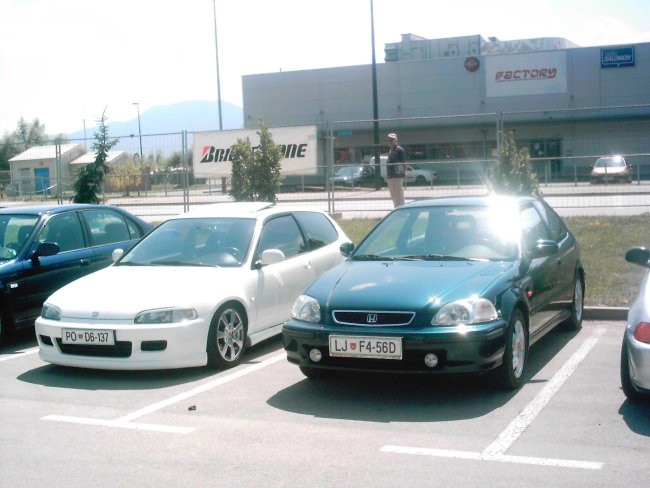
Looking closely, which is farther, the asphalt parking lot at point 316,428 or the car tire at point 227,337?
the car tire at point 227,337

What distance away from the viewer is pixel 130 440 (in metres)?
5.75

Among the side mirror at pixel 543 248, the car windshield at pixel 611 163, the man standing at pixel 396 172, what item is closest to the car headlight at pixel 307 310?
the side mirror at pixel 543 248

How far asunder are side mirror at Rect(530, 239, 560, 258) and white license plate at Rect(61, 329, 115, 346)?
372cm

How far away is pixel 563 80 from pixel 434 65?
730 cm

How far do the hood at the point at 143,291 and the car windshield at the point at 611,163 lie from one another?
44.1 feet

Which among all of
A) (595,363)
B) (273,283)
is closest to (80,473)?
(273,283)

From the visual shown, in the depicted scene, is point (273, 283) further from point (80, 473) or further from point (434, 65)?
point (434, 65)

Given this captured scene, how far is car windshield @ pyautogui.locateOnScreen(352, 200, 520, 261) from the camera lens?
7465 millimetres

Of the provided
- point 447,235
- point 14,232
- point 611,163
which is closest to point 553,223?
point 447,235

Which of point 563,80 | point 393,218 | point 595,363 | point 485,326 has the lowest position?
point 595,363

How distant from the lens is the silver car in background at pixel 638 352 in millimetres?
5672

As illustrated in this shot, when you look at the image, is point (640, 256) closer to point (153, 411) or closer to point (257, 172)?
point (153, 411)

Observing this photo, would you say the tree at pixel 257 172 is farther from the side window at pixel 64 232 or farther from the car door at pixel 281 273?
the car door at pixel 281 273

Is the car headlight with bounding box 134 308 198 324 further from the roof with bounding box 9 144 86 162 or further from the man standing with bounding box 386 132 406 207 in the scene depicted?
the roof with bounding box 9 144 86 162
